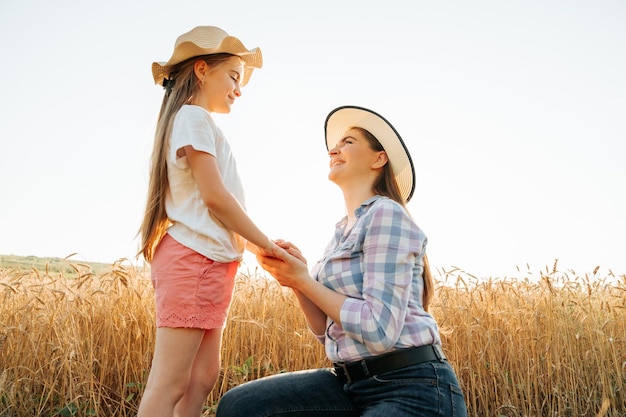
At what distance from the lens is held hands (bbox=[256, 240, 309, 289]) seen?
1.91 m

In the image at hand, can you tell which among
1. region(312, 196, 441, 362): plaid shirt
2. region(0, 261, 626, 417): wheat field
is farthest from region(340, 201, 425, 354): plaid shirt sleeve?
region(0, 261, 626, 417): wheat field

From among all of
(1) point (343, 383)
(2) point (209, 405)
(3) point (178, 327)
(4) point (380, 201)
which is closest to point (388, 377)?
(1) point (343, 383)

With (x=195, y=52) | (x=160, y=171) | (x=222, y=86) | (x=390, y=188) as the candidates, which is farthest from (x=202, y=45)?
(x=390, y=188)

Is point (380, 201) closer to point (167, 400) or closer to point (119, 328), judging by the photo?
point (167, 400)

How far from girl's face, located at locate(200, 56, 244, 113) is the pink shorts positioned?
60 cm

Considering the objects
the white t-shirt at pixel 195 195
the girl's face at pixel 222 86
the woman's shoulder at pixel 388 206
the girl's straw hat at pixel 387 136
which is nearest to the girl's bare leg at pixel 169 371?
the white t-shirt at pixel 195 195

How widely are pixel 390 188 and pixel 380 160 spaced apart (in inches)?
5.2

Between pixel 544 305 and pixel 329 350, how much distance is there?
2642 mm

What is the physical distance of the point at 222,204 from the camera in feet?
6.28

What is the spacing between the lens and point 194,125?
199cm

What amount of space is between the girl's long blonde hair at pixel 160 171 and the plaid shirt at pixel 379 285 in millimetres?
682

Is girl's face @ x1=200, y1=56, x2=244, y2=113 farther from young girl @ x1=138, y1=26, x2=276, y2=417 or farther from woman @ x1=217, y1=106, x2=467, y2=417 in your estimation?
woman @ x1=217, y1=106, x2=467, y2=417

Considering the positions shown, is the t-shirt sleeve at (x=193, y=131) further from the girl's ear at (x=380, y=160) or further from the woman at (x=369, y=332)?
the girl's ear at (x=380, y=160)

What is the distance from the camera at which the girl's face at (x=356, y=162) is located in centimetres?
221
